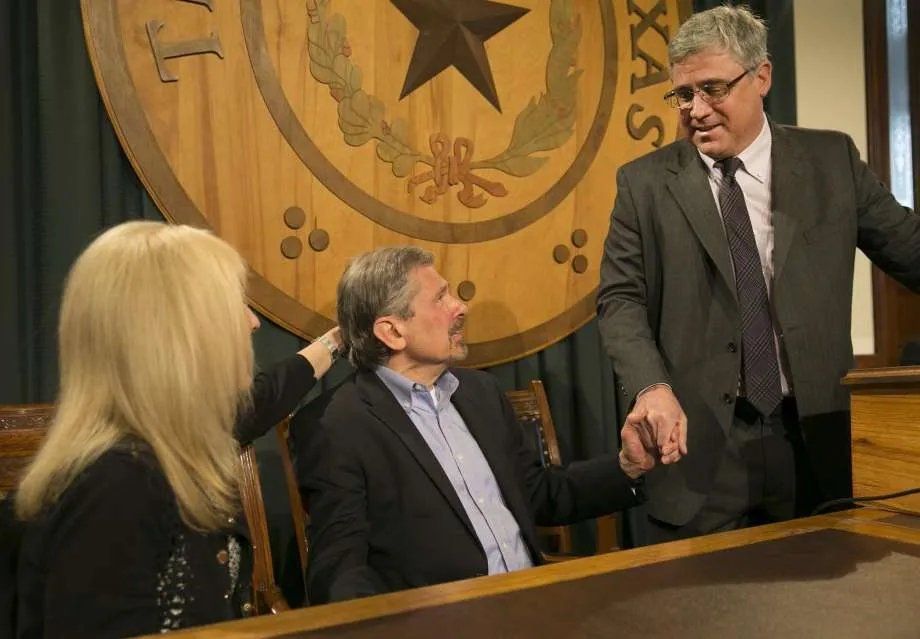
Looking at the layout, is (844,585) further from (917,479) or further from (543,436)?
(543,436)

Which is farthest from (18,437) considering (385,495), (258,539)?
(385,495)

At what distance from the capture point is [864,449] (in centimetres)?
160

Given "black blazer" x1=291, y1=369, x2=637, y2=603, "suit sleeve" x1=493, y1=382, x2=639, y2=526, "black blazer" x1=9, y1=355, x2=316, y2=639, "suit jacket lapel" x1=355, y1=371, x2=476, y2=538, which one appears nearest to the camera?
"black blazer" x1=9, y1=355, x2=316, y2=639

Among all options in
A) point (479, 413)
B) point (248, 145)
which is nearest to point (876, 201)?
point (479, 413)

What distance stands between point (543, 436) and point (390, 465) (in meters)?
0.84

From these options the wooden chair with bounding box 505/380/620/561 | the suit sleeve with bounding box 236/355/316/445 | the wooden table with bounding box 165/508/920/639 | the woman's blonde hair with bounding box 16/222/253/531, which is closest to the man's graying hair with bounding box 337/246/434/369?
the suit sleeve with bounding box 236/355/316/445

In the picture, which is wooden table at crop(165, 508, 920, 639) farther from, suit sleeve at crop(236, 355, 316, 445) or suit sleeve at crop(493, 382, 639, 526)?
suit sleeve at crop(236, 355, 316, 445)

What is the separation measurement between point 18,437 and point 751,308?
154cm

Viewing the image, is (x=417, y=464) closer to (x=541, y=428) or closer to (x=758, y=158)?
(x=541, y=428)

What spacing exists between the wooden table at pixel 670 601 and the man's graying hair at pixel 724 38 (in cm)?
121

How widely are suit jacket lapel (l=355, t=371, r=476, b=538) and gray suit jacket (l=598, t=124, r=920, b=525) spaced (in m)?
0.44

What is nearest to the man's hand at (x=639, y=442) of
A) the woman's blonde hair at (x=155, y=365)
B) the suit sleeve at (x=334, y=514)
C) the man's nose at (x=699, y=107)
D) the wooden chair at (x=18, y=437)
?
the suit sleeve at (x=334, y=514)

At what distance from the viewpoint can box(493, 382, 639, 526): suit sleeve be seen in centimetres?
215

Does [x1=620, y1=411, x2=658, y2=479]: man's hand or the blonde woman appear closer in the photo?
the blonde woman
